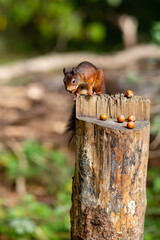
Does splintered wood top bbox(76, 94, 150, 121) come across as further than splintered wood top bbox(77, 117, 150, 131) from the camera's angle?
Yes

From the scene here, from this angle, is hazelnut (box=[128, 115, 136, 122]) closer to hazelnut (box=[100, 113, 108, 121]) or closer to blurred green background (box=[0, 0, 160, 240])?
hazelnut (box=[100, 113, 108, 121])

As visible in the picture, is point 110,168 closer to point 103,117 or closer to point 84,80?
point 103,117

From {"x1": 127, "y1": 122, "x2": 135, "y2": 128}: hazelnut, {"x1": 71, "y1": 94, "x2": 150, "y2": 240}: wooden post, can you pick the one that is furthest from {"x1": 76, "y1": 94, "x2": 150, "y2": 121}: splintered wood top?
{"x1": 127, "y1": 122, "x2": 135, "y2": 128}: hazelnut

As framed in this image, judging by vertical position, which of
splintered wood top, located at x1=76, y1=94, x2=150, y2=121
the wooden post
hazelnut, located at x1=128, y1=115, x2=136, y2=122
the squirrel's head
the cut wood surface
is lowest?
the wooden post

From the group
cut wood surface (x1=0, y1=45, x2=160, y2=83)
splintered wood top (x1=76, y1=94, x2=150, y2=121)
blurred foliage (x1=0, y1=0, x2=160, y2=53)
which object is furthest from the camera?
blurred foliage (x1=0, y1=0, x2=160, y2=53)

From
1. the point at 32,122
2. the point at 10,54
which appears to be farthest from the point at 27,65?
the point at 10,54

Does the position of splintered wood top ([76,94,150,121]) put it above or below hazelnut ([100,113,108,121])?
above

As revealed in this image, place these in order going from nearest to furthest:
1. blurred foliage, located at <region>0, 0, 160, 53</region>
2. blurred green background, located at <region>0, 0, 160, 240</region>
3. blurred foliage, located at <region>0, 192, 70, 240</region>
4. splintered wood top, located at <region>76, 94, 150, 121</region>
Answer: splintered wood top, located at <region>76, 94, 150, 121</region>
blurred foliage, located at <region>0, 192, 70, 240</region>
blurred green background, located at <region>0, 0, 160, 240</region>
blurred foliage, located at <region>0, 0, 160, 53</region>

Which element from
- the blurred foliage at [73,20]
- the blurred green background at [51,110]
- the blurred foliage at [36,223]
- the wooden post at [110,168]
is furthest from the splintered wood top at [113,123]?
the blurred foliage at [73,20]
